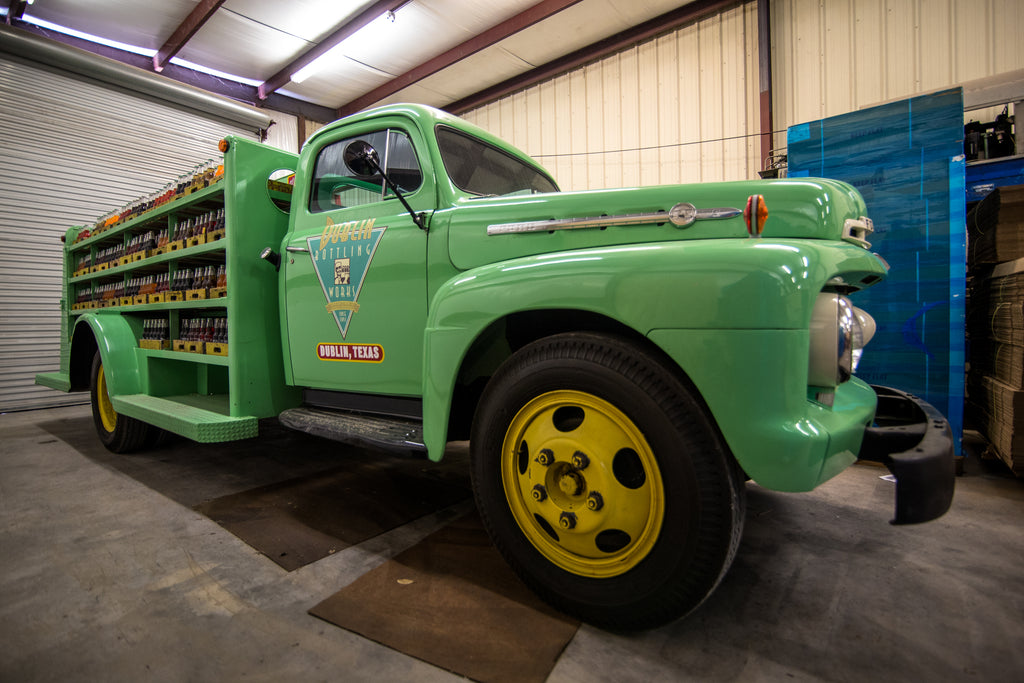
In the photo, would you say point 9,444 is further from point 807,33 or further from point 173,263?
point 807,33

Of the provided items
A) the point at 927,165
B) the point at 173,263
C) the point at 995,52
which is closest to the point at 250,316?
the point at 173,263

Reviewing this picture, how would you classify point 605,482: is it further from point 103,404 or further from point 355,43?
point 355,43

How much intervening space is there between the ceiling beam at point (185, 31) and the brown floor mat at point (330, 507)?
5883 mm

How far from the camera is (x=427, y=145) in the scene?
2.28m

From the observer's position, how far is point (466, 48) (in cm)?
676

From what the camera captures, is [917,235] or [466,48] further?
[466,48]

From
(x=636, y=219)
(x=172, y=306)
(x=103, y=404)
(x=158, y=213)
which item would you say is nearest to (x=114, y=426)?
(x=103, y=404)

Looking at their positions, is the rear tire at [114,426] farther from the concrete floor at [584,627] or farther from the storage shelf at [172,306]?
the concrete floor at [584,627]

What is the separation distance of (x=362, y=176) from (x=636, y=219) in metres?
1.16

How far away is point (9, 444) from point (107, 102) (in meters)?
5.02

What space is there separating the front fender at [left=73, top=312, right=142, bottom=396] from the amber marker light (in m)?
4.05

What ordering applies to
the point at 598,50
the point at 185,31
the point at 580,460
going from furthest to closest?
1. the point at 598,50
2. the point at 185,31
3. the point at 580,460

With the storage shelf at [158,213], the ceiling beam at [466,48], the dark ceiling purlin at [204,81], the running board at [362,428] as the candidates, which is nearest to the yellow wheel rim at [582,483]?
the running board at [362,428]

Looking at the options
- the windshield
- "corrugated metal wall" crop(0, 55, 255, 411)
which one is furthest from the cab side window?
"corrugated metal wall" crop(0, 55, 255, 411)
